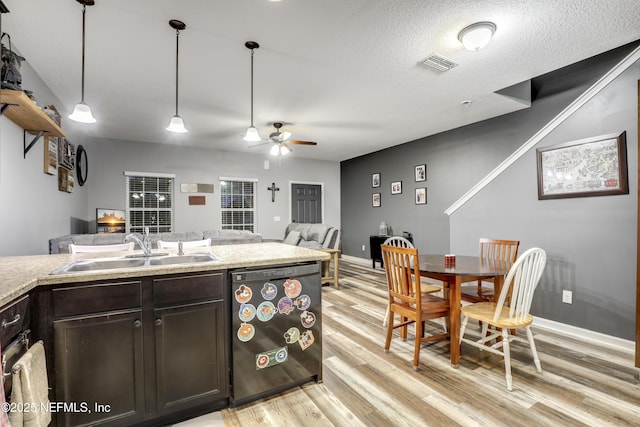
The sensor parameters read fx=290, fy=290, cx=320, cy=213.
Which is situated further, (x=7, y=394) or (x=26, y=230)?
(x=26, y=230)

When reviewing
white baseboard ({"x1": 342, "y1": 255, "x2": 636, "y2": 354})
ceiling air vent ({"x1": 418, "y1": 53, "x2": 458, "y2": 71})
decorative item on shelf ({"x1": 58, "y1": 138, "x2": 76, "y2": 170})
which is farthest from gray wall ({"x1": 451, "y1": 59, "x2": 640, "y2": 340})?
decorative item on shelf ({"x1": 58, "y1": 138, "x2": 76, "y2": 170})

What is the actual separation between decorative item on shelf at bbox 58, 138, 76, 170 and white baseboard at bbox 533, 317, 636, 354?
19.6 feet

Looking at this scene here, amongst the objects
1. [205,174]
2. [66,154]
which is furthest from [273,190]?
[66,154]

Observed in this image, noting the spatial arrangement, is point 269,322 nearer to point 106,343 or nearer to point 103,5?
point 106,343

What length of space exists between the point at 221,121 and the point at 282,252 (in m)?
3.15

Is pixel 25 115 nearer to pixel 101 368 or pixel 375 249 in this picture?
pixel 101 368

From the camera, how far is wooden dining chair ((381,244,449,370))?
2.33 m

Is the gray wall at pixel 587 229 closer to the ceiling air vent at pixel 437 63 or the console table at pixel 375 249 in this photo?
the ceiling air vent at pixel 437 63

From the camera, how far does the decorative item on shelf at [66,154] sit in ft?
11.8

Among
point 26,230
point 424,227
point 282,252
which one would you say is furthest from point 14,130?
point 424,227

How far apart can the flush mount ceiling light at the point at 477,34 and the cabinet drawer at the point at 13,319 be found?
3.20m

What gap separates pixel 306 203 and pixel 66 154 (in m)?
4.87

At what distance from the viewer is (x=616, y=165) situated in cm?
274

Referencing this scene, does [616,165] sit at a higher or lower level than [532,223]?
higher
